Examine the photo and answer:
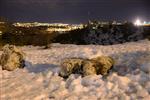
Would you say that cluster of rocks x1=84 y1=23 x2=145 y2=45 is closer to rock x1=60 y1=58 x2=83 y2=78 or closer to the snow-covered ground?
rock x1=60 y1=58 x2=83 y2=78

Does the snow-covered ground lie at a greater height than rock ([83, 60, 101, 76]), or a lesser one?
lesser

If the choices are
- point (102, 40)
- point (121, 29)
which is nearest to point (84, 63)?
point (102, 40)

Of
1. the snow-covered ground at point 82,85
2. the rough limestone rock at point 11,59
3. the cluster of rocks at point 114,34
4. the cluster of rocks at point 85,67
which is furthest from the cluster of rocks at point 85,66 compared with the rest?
the cluster of rocks at point 114,34

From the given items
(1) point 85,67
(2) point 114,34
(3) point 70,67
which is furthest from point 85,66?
(2) point 114,34

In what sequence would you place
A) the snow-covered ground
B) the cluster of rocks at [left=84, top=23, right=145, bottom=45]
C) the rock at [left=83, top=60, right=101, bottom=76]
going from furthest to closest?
the cluster of rocks at [left=84, top=23, right=145, bottom=45], the rock at [left=83, top=60, right=101, bottom=76], the snow-covered ground

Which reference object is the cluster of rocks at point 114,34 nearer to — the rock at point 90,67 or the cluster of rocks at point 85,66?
the cluster of rocks at point 85,66

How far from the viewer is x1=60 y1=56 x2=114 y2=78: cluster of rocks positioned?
1114cm

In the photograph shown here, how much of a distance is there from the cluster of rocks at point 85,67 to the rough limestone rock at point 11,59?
3.28m

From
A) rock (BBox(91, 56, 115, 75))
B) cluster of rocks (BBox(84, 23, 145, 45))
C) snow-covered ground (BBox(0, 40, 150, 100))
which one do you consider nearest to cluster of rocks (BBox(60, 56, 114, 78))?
rock (BBox(91, 56, 115, 75))

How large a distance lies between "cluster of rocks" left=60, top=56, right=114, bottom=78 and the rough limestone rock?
129 inches

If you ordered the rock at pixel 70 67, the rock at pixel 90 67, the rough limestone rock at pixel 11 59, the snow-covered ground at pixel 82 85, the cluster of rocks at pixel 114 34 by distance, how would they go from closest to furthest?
1. the snow-covered ground at pixel 82 85
2. the rock at pixel 90 67
3. the rock at pixel 70 67
4. the rough limestone rock at pixel 11 59
5. the cluster of rocks at pixel 114 34

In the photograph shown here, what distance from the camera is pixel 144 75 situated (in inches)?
406

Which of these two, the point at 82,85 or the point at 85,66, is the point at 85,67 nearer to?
the point at 85,66

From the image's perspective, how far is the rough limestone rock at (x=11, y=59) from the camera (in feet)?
45.1
